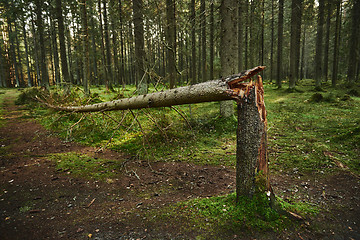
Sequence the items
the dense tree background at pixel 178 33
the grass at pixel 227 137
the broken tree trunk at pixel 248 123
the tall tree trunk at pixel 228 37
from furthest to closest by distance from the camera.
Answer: the dense tree background at pixel 178 33
the tall tree trunk at pixel 228 37
the grass at pixel 227 137
the broken tree trunk at pixel 248 123

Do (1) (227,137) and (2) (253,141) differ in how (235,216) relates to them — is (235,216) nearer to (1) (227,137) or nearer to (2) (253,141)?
(2) (253,141)

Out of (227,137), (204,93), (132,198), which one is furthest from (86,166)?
(227,137)

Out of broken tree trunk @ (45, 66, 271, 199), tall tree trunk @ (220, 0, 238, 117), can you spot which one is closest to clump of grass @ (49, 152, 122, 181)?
broken tree trunk @ (45, 66, 271, 199)

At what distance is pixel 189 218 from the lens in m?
2.53

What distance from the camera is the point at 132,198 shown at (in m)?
3.31

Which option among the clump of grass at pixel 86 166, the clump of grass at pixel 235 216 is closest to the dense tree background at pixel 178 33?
the clump of grass at pixel 86 166

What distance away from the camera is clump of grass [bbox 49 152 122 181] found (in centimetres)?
416

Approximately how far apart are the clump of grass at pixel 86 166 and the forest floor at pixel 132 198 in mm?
164

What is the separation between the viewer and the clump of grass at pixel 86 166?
4164 millimetres

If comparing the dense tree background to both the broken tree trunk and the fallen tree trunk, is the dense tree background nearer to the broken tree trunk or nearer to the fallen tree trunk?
the fallen tree trunk

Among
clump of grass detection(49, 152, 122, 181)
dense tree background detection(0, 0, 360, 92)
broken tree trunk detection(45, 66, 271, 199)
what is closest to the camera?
broken tree trunk detection(45, 66, 271, 199)

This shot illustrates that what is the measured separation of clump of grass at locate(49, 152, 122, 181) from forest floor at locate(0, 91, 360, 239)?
6.5 inches

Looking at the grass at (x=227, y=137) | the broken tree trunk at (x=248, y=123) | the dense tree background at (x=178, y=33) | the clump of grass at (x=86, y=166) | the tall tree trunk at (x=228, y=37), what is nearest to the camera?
the broken tree trunk at (x=248, y=123)

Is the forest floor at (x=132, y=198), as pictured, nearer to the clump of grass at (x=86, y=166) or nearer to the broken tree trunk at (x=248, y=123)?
the clump of grass at (x=86, y=166)
